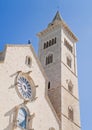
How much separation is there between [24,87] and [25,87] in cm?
19

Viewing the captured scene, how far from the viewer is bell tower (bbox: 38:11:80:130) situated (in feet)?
103

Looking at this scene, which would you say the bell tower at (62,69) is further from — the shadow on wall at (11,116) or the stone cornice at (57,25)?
the shadow on wall at (11,116)

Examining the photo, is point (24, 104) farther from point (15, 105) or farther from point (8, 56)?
point (8, 56)

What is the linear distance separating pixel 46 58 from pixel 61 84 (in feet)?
18.6

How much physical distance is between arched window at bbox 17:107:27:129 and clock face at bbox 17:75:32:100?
1258 mm

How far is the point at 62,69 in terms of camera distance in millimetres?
34281

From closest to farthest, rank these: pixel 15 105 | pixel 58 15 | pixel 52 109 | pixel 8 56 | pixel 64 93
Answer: pixel 15 105, pixel 8 56, pixel 52 109, pixel 64 93, pixel 58 15

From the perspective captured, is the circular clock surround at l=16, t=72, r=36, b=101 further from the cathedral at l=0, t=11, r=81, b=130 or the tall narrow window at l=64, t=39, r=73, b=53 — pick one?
the tall narrow window at l=64, t=39, r=73, b=53

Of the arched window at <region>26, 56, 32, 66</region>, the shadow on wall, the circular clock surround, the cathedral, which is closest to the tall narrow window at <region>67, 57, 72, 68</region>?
the cathedral

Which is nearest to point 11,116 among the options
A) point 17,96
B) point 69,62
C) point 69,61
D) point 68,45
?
point 17,96

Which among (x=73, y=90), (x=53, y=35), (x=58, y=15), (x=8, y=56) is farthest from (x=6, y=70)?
(x=58, y=15)

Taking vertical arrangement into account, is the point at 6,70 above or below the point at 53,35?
below

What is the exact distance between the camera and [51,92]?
33000 millimetres

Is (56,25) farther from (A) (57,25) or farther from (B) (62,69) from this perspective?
(B) (62,69)
